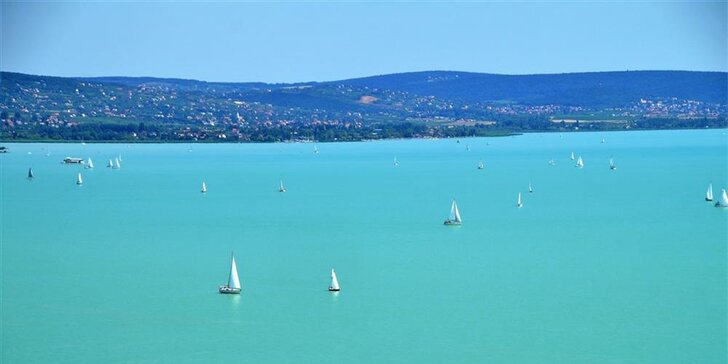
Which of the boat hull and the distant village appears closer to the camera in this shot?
the boat hull

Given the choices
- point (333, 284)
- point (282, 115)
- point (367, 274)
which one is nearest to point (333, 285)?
point (333, 284)

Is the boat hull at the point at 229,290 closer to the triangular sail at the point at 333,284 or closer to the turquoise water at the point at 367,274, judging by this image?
the turquoise water at the point at 367,274

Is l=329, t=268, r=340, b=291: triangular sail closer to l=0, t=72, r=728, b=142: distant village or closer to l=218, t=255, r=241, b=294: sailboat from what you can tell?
l=218, t=255, r=241, b=294: sailboat

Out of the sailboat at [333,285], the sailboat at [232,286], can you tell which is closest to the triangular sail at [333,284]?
the sailboat at [333,285]

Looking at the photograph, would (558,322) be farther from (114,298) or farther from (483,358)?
(114,298)

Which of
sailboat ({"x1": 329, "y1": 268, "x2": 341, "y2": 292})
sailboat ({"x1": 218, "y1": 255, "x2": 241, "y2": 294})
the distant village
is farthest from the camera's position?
the distant village

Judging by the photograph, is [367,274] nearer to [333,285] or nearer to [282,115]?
[333,285]

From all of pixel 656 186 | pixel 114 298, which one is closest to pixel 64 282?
pixel 114 298

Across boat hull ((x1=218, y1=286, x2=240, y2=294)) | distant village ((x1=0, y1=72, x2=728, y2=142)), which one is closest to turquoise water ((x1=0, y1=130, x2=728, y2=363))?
boat hull ((x1=218, y1=286, x2=240, y2=294))

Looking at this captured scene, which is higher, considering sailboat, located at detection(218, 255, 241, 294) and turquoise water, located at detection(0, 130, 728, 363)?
sailboat, located at detection(218, 255, 241, 294)
